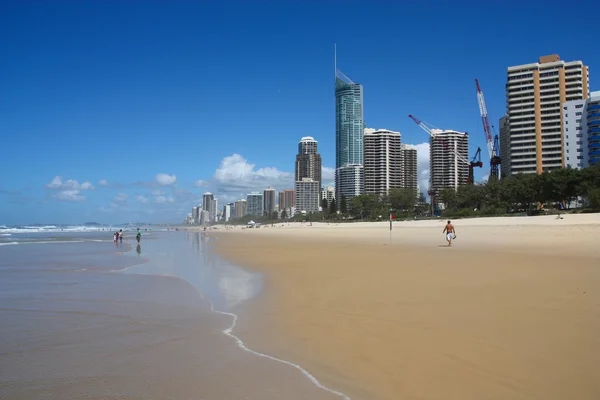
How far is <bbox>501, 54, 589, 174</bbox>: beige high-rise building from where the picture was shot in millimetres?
125500

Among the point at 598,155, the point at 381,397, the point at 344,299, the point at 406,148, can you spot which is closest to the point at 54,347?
the point at 381,397

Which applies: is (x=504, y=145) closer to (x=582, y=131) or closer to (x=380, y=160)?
(x=582, y=131)

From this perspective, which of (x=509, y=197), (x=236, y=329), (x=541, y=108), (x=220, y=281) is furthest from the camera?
(x=541, y=108)

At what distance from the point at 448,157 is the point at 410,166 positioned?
22.8m

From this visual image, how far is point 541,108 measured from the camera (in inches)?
5064

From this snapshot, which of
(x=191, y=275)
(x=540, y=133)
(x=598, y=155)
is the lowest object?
(x=191, y=275)

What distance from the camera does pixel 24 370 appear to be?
5.27 m

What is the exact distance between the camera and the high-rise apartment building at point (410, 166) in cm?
18888

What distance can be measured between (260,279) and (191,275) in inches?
130

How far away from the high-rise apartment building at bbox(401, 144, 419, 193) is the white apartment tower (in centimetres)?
1116

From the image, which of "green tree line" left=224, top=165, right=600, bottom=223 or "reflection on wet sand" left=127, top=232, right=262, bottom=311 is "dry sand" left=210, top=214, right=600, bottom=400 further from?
"green tree line" left=224, top=165, right=600, bottom=223

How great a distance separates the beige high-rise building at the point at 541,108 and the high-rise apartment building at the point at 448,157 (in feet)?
130

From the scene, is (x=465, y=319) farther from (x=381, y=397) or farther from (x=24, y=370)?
(x=24, y=370)

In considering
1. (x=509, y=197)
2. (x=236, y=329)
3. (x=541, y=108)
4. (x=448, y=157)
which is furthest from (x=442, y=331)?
(x=448, y=157)
